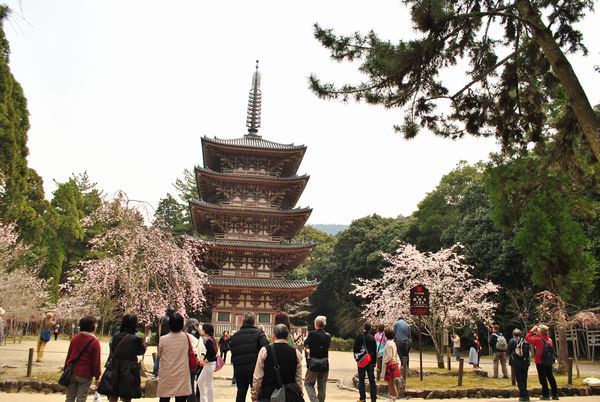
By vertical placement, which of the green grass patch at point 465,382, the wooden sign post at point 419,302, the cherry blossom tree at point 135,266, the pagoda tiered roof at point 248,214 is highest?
the pagoda tiered roof at point 248,214

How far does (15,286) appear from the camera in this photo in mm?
30297

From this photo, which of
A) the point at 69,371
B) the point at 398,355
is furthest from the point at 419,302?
the point at 69,371

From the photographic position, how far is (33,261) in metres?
40.4

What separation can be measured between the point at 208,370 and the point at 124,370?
6.90ft

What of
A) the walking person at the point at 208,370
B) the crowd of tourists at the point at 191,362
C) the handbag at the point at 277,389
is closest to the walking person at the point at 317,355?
the crowd of tourists at the point at 191,362

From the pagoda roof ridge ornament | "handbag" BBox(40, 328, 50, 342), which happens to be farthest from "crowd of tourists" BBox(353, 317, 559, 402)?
the pagoda roof ridge ornament

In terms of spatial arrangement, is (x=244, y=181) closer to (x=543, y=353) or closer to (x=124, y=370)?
(x=543, y=353)

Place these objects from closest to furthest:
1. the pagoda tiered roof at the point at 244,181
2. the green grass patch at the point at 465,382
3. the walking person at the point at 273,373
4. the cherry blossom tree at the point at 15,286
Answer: the walking person at the point at 273,373
the green grass patch at the point at 465,382
the cherry blossom tree at the point at 15,286
the pagoda tiered roof at the point at 244,181

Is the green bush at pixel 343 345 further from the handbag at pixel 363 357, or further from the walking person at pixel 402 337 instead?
the handbag at pixel 363 357

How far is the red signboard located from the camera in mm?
12547

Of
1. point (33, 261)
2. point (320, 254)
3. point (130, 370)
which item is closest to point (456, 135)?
point (130, 370)

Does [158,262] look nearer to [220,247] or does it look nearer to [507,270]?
[220,247]

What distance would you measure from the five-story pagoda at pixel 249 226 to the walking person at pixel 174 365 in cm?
2276

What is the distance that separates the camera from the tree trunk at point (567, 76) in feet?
25.3
